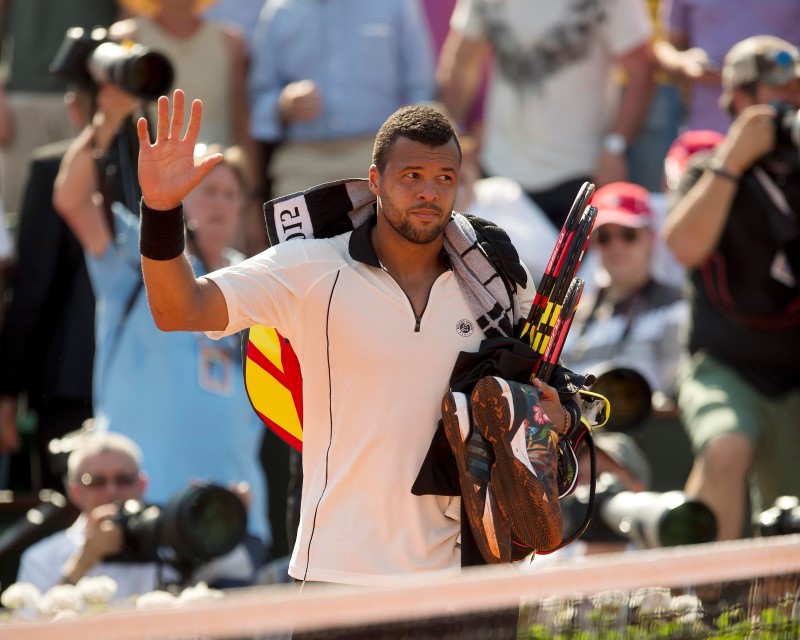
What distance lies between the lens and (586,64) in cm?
855

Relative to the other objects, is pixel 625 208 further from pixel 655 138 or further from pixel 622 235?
pixel 655 138

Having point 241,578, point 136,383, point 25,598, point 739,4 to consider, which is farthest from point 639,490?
point 739,4

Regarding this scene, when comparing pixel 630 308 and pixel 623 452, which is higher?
pixel 630 308

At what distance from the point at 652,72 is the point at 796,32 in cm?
78

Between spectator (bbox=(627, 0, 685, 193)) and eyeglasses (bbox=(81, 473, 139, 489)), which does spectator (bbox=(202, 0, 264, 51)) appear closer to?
spectator (bbox=(627, 0, 685, 193))

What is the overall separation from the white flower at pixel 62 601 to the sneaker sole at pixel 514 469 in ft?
6.25

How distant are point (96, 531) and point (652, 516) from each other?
2049 millimetres

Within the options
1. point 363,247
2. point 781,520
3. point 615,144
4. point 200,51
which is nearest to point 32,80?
point 200,51

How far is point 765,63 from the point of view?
257 inches

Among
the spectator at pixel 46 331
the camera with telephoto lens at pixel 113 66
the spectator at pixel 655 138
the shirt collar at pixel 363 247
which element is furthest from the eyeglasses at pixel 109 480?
the spectator at pixel 655 138

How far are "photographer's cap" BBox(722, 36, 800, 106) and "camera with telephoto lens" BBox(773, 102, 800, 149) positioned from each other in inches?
8.1

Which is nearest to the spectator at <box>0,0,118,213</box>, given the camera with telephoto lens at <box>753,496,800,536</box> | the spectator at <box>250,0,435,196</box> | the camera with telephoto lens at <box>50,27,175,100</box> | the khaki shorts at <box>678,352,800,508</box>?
the spectator at <box>250,0,435,196</box>

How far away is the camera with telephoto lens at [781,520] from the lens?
5586mm

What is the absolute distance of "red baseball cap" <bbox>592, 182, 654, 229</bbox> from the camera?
24.9 ft
